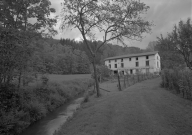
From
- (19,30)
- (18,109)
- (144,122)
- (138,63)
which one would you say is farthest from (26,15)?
(138,63)

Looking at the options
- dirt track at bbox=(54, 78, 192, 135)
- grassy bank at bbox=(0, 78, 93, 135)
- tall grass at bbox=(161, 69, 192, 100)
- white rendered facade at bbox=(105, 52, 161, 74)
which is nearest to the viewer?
dirt track at bbox=(54, 78, 192, 135)

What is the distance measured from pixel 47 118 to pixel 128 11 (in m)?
13.5

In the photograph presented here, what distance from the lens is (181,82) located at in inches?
459

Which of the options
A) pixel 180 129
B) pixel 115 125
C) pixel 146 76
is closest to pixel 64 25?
pixel 115 125

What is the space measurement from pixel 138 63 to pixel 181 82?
46289mm

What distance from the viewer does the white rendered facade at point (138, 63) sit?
52647 millimetres

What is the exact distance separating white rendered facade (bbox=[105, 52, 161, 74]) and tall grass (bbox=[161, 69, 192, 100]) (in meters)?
33.2

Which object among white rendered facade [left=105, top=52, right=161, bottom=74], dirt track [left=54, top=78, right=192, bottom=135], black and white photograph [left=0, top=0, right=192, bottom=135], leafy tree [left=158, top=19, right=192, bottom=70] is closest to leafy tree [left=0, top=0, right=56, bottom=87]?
black and white photograph [left=0, top=0, right=192, bottom=135]

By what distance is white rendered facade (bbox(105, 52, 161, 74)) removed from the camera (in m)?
52.6

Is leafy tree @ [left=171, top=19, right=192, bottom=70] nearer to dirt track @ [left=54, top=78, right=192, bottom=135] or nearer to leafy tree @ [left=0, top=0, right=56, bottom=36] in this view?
dirt track @ [left=54, top=78, right=192, bottom=135]

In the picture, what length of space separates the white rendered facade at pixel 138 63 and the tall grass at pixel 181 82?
3323 cm

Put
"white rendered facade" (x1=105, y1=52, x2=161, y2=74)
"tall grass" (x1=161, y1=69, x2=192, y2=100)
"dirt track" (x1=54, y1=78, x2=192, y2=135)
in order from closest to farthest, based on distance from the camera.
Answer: "dirt track" (x1=54, y1=78, x2=192, y2=135), "tall grass" (x1=161, y1=69, x2=192, y2=100), "white rendered facade" (x1=105, y1=52, x2=161, y2=74)

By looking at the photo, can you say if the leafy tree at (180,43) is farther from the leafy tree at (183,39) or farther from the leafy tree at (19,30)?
the leafy tree at (19,30)

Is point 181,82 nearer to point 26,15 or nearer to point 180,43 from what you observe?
point 180,43
